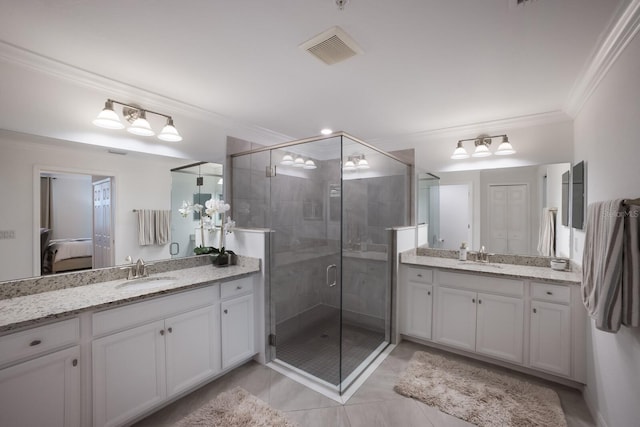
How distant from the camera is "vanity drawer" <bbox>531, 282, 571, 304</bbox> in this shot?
2275 mm

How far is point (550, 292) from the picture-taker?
2330 millimetres

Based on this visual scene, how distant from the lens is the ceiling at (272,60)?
1.35 m

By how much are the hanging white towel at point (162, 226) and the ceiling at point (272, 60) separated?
22.1 inches

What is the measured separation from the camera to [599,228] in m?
1.53

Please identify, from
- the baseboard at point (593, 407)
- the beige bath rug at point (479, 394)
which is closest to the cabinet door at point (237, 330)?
the beige bath rug at point (479, 394)

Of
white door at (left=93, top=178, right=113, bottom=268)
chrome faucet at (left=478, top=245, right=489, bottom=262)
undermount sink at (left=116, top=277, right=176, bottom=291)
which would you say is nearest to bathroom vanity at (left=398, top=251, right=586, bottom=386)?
chrome faucet at (left=478, top=245, right=489, bottom=262)

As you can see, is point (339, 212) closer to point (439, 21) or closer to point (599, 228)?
point (439, 21)

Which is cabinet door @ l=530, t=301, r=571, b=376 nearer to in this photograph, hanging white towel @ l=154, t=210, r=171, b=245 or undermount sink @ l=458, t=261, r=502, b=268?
undermount sink @ l=458, t=261, r=502, b=268

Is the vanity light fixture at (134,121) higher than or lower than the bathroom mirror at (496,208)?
higher

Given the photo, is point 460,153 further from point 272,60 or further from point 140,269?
point 140,269

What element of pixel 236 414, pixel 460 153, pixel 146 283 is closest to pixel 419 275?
pixel 460 153

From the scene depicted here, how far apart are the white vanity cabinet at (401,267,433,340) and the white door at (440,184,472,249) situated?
2.02 feet

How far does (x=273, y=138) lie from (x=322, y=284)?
1.90 metres

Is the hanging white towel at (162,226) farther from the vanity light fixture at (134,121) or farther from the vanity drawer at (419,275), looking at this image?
the vanity drawer at (419,275)
